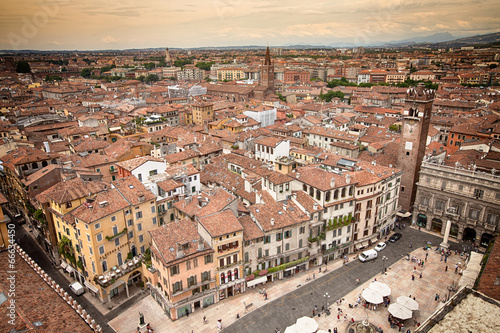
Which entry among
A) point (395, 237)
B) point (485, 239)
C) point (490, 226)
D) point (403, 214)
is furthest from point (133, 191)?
point (485, 239)

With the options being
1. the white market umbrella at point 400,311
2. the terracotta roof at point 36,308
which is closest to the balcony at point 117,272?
the terracotta roof at point 36,308

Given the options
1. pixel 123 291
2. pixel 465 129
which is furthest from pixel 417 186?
pixel 123 291

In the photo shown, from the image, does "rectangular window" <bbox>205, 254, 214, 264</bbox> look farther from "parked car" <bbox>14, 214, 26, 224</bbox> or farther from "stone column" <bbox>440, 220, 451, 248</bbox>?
"parked car" <bbox>14, 214, 26, 224</bbox>

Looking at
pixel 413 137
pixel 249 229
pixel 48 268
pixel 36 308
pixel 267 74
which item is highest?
pixel 267 74

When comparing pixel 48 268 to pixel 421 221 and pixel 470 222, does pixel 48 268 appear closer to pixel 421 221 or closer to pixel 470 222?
pixel 421 221

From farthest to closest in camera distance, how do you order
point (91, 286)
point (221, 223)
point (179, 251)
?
point (91, 286)
point (221, 223)
point (179, 251)

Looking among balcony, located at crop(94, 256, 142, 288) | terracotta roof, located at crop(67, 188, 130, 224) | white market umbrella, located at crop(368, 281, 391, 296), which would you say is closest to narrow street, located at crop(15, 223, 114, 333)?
balcony, located at crop(94, 256, 142, 288)

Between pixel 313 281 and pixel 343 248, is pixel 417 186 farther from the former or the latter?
pixel 313 281
